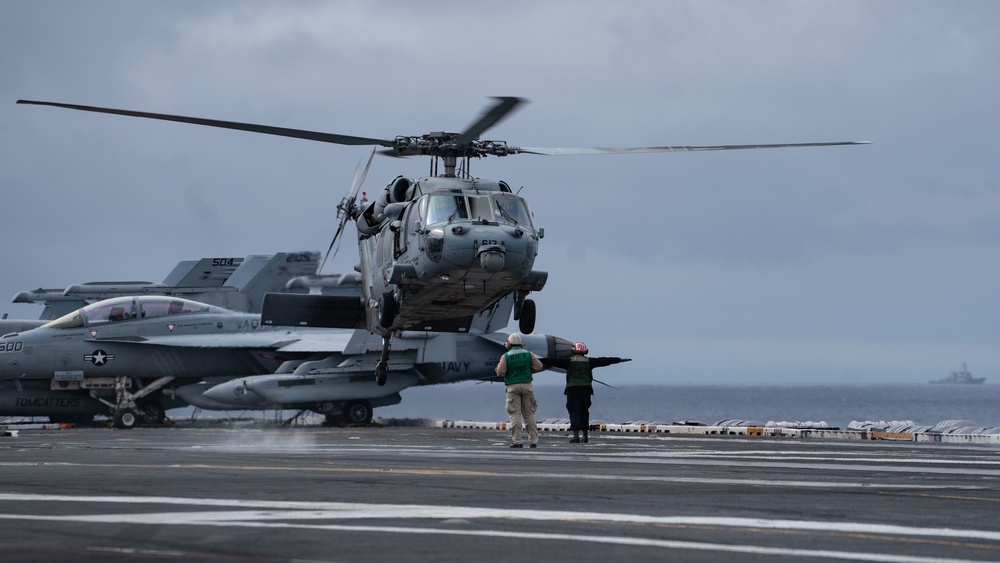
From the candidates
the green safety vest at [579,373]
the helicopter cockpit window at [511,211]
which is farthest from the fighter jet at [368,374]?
the helicopter cockpit window at [511,211]

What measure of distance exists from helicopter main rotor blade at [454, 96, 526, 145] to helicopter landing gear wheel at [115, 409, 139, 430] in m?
23.4

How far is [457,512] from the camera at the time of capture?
29.0ft

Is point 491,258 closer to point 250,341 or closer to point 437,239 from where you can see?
point 437,239

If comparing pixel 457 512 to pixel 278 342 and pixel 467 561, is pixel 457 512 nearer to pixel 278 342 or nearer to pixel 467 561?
pixel 467 561

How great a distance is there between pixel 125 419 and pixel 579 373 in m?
22.5

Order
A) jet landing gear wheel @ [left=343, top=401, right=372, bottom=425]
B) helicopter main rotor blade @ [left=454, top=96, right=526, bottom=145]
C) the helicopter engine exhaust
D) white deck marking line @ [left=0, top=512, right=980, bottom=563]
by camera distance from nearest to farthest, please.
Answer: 1. white deck marking line @ [left=0, top=512, right=980, bottom=563]
2. helicopter main rotor blade @ [left=454, top=96, right=526, bottom=145]
3. the helicopter engine exhaust
4. jet landing gear wheel @ [left=343, top=401, right=372, bottom=425]

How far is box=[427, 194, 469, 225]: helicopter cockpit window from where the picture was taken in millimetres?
21328

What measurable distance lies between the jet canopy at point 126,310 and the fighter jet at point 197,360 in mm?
36

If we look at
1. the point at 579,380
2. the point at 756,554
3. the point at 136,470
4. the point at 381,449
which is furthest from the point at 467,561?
the point at 579,380

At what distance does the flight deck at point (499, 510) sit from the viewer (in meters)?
6.91

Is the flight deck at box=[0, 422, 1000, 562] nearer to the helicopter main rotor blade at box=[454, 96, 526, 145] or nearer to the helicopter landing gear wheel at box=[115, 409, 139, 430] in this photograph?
the helicopter main rotor blade at box=[454, 96, 526, 145]

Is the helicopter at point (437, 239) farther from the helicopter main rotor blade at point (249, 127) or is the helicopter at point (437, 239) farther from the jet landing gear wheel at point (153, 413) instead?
the jet landing gear wheel at point (153, 413)

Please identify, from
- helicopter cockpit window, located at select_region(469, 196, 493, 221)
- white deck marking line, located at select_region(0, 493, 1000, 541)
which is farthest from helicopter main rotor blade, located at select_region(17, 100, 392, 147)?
white deck marking line, located at select_region(0, 493, 1000, 541)

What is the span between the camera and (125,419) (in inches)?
1617
